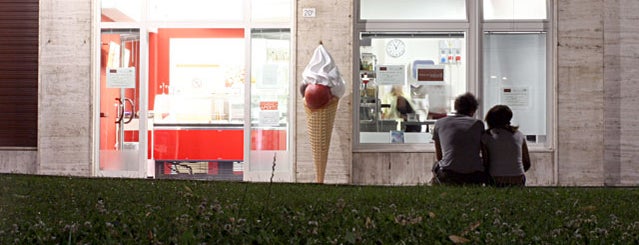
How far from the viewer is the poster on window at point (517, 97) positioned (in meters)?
14.2

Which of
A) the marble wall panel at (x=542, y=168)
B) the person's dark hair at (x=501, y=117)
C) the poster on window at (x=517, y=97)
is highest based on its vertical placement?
the poster on window at (x=517, y=97)

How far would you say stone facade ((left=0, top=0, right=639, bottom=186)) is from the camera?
13.7 meters

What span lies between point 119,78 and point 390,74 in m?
4.30

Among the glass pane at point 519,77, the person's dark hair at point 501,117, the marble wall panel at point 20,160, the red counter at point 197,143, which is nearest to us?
the person's dark hair at point 501,117

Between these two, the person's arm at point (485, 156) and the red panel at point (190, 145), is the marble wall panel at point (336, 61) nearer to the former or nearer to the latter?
the red panel at point (190, 145)

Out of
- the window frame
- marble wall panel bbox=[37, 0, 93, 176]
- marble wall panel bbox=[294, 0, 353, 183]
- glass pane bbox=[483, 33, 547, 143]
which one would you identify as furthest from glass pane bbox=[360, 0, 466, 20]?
marble wall panel bbox=[37, 0, 93, 176]

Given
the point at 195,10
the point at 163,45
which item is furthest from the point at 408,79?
the point at 163,45

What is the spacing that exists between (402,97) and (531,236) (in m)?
9.68

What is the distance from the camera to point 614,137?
1386cm

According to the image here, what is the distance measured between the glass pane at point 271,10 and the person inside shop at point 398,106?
6.68 feet

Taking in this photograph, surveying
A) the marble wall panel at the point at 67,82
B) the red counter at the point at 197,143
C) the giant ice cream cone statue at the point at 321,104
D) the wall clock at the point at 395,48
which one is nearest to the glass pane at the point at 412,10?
the wall clock at the point at 395,48

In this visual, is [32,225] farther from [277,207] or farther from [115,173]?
[115,173]

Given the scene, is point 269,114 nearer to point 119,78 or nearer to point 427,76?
point 119,78

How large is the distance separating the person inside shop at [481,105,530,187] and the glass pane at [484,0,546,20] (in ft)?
16.7
